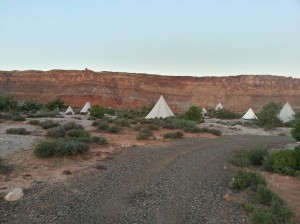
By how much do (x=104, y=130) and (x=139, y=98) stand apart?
5176 cm

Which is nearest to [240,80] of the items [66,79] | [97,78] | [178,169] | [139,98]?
[139,98]

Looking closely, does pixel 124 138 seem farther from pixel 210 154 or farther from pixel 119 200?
pixel 119 200

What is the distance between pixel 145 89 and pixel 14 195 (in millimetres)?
64830

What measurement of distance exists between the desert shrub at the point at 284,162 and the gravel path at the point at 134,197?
1354mm

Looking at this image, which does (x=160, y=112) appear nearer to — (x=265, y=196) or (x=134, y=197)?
(x=134, y=197)

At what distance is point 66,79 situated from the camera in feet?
227

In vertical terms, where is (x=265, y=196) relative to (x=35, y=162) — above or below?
above

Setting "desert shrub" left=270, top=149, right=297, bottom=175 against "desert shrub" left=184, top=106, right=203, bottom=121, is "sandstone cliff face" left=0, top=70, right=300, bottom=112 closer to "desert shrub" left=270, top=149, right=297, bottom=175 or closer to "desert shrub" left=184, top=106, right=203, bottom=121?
"desert shrub" left=184, top=106, right=203, bottom=121

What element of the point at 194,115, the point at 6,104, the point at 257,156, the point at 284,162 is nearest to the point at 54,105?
the point at 6,104

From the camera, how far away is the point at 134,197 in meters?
6.46

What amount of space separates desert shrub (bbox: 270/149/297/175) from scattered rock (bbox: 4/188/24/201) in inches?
255

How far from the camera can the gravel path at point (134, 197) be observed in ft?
18.0

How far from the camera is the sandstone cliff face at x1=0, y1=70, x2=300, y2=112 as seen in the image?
66.2m

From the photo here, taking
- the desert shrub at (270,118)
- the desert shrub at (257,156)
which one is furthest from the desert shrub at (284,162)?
the desert shrub at (270,118)
